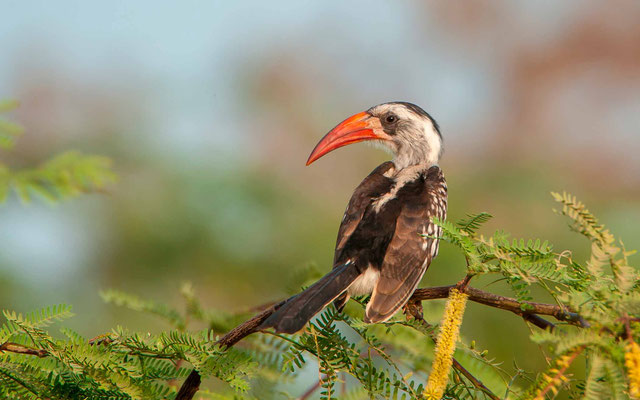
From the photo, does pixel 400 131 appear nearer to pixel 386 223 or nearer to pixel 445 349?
pixel 386 223

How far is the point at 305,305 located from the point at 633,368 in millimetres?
1281

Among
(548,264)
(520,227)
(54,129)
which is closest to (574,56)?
(520,227)

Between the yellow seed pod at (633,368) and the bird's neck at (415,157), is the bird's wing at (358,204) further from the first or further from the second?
the yellow seed pod at (633,368)

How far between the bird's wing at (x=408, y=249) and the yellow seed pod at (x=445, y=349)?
95cm

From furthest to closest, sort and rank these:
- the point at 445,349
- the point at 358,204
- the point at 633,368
→ the point at 358,204 → the point at 445,349 → the point at 633,368

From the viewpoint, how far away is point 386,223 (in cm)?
404

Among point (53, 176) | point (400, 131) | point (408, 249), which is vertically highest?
point (400, 131)

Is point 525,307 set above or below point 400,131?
below

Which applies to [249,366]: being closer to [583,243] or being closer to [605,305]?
[605,305]

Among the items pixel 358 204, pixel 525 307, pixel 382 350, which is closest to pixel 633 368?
pixel 525 307

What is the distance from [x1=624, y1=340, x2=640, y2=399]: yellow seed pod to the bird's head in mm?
3481

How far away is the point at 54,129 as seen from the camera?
9.79 m

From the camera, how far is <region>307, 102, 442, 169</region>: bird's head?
522 centimetres

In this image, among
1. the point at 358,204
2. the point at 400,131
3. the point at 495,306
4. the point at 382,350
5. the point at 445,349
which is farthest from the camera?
the point at 400,131
